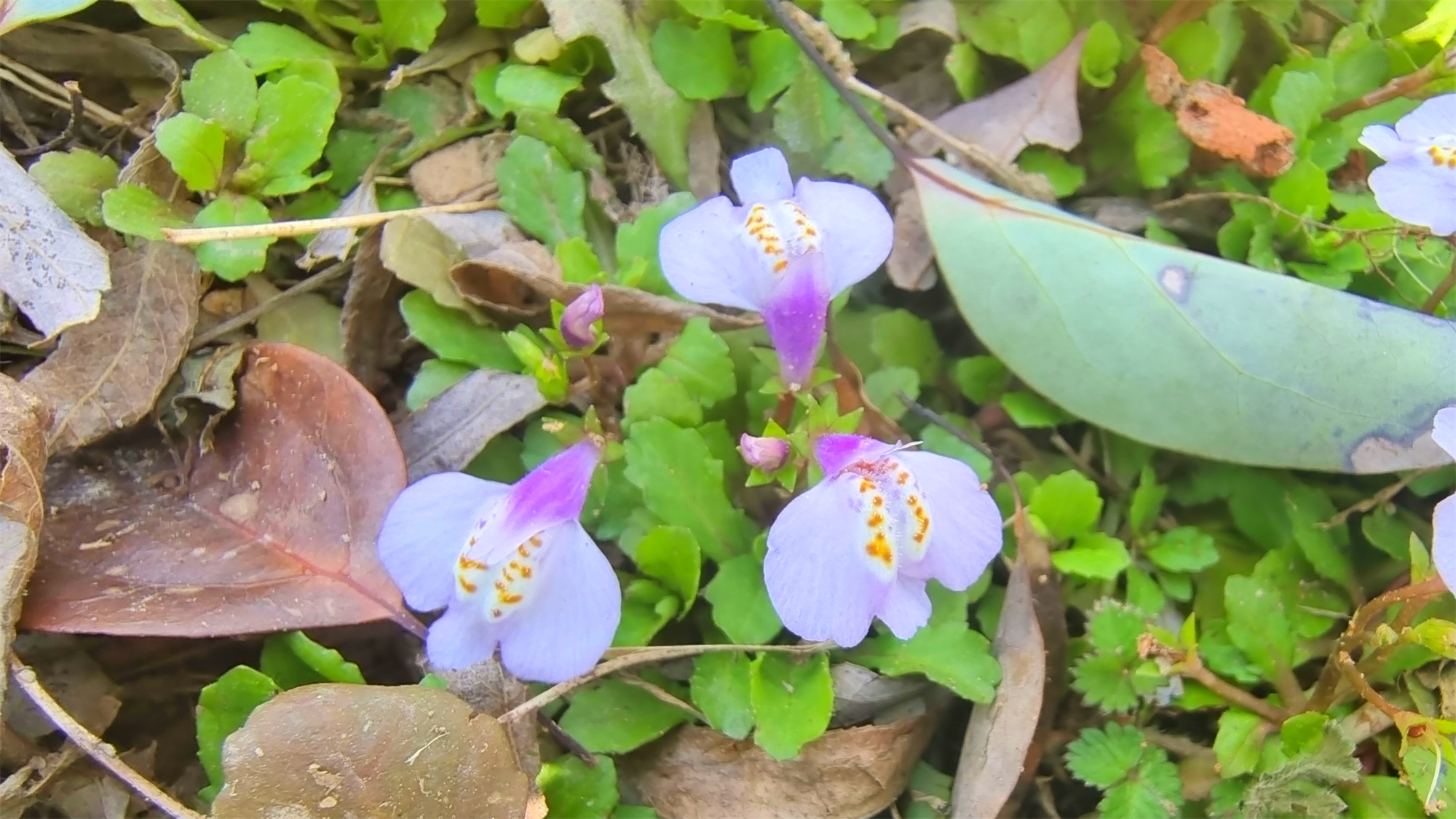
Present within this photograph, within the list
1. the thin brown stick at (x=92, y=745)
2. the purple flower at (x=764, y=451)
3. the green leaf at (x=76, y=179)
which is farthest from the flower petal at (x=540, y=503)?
the green leaf at (x=76, y=179)

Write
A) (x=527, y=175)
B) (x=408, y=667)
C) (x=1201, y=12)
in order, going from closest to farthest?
(x=408, y=667) → (x=527, y=175) → (x=1201, y=12)

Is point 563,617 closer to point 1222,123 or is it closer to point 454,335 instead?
point 454,335

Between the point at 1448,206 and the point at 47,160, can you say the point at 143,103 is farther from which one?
the point at 1448,206

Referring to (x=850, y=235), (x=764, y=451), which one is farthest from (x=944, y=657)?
(x=850, y=235)

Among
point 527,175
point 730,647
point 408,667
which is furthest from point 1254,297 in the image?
point 408,667

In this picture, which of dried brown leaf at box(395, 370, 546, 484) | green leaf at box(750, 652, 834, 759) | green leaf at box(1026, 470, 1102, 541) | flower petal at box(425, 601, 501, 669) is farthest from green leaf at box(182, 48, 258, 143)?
green leaf at box(1026, 470, 1102, 541)

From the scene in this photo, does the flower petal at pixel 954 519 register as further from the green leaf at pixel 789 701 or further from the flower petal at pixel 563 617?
the flower petal at pixel 563 617

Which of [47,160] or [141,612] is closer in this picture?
[141,612]
